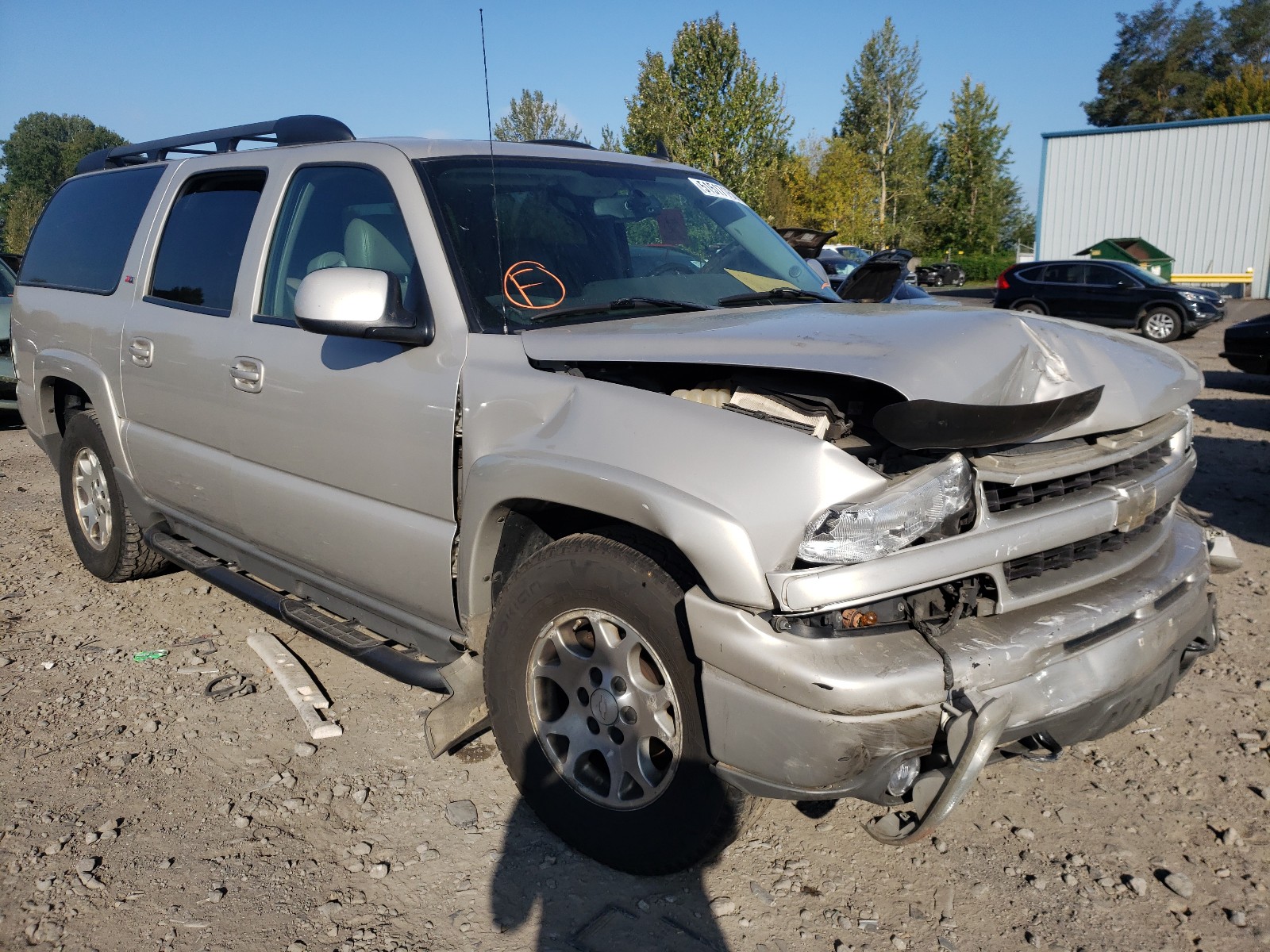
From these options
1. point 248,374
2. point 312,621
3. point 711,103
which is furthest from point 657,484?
point 711,103

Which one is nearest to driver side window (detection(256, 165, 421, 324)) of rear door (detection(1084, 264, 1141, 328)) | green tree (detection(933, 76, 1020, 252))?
rear door (detection(1084, 264, 1141, 328))

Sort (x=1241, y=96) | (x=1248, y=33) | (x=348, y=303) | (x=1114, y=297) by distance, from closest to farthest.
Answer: (x=348, y=303)
(x=1114, y=297)
(x=1241, y=96)
(x=1248, y=33)

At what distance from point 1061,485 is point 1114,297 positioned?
19392 millimetres

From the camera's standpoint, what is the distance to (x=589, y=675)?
101 inches

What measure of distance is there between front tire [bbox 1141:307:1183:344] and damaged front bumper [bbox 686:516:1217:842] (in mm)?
18709

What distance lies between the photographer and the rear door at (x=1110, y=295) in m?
19.3

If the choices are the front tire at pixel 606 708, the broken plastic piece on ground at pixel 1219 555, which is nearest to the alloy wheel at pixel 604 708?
the front tire at pixel 606 708

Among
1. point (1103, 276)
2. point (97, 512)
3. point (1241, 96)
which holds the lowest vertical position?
point (97, 512)

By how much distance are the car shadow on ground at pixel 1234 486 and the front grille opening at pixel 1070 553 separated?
353cm

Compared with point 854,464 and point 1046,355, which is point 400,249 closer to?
point 854,464

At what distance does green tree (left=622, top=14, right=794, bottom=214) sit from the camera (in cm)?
3034

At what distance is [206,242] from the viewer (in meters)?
3.97

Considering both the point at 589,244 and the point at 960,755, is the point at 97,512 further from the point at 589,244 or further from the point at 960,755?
the point at 960,755

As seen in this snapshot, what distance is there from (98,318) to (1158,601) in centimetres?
450
